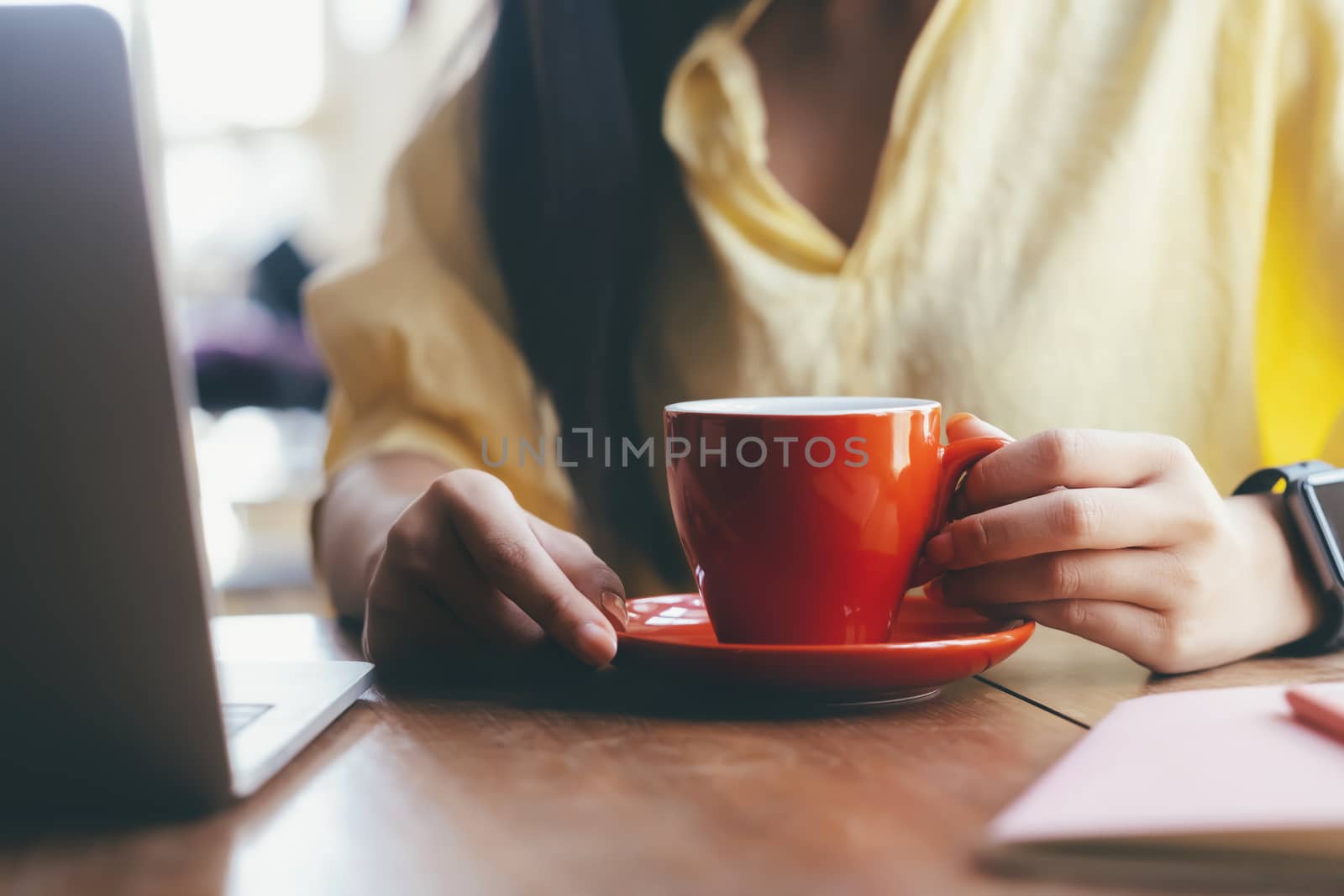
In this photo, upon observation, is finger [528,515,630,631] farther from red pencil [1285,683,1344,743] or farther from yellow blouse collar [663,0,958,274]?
yellow blouse collar [663,0,958,274]

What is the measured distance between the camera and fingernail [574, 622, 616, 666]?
0.47m

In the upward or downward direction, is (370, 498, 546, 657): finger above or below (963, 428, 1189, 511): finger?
below

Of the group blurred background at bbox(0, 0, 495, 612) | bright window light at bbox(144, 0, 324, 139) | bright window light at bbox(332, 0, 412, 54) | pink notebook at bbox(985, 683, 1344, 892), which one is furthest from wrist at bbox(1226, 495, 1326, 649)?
bright window light at bbox(144, 0, 324, 139)

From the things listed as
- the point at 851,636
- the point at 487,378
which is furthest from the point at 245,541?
the point at 851,636

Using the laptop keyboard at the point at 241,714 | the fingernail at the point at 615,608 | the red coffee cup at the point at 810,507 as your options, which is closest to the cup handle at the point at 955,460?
the red coffee cup at the point at 810,507

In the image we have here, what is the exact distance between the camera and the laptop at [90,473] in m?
0.28

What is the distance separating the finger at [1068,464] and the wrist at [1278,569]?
84mm

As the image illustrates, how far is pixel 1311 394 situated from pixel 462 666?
2.73 ft

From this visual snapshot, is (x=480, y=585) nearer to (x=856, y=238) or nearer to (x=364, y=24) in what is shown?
(x=856, y=238)

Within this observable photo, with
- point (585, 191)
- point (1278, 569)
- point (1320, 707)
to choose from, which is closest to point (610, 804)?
point (1320, 707)

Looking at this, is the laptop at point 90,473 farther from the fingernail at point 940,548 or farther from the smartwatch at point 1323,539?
the smartwatch at point 1323,539

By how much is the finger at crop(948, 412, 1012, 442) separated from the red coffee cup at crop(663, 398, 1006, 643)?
2 centimetres

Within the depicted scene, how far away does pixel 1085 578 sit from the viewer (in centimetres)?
A: 50

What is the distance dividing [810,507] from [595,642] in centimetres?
11
